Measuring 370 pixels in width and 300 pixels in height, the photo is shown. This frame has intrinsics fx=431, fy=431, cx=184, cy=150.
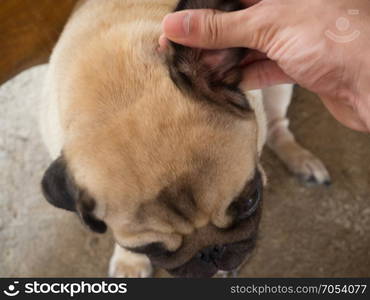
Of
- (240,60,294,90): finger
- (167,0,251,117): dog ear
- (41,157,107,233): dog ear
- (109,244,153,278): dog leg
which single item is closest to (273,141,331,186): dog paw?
(240,60,294,90): finger

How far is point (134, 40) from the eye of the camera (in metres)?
1.09

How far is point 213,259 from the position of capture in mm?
1297

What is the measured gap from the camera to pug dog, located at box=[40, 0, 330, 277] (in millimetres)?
983

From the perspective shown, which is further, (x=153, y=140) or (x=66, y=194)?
(x=66, y=194)

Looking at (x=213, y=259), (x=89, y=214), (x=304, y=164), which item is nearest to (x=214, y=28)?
(x=89, y=214)

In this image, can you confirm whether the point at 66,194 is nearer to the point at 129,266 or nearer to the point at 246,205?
the point at 246,205

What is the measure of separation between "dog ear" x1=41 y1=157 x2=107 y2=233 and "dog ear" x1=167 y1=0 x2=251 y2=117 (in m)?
0.37

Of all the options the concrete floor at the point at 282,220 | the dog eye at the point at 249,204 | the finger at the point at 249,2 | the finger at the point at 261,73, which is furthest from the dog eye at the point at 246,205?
the concrete floor at the point at 282,220

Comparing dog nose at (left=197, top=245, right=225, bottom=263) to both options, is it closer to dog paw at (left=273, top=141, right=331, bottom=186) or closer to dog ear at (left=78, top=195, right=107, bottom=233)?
dog ear at (left=78, top=195, right=107, bottom=233)

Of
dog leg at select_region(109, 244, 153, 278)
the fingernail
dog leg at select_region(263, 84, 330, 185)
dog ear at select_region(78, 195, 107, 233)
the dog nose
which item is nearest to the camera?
the fingernail

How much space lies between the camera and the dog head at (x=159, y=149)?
0.98 metres

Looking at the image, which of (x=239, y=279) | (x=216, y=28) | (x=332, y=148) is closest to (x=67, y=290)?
(x=239, y=279)

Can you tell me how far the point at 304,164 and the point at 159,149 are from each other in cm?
114

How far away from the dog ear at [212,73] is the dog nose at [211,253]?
41 centimetres
